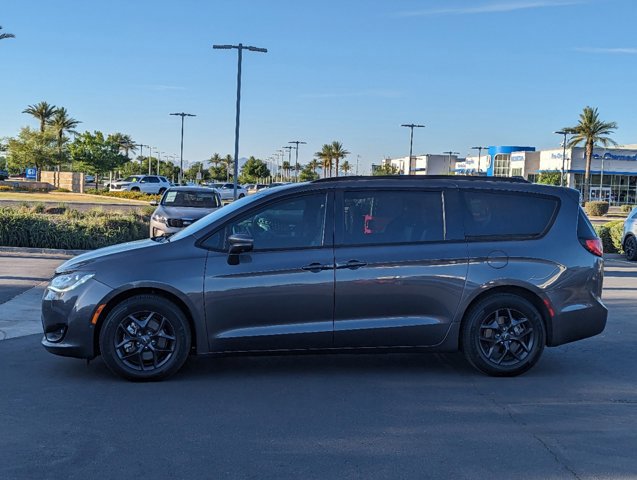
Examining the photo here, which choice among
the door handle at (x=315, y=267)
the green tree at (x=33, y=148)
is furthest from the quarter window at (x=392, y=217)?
the green tree at (x=33, y=148)

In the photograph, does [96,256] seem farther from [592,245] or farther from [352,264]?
[592,245]

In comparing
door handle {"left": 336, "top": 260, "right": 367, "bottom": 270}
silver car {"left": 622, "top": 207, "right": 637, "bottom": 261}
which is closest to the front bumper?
door handle {"left": 336, "top": 260, "right": 367, "bottom": 270}

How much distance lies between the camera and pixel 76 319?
604 cm

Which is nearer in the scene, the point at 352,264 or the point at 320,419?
the point at 320,419

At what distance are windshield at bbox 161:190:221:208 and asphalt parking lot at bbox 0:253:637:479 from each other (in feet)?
38.6

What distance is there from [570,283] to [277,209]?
2.79m

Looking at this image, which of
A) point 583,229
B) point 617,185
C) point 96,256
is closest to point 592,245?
point 583,229

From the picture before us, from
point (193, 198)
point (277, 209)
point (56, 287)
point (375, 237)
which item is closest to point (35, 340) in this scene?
point (56, 287)

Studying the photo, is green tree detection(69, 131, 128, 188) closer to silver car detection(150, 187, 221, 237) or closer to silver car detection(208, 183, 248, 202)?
silver car detection(208, 183, 248, 202)

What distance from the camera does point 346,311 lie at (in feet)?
20.5

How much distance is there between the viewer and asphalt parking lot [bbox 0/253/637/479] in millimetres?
4418

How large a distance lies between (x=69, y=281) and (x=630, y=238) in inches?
640

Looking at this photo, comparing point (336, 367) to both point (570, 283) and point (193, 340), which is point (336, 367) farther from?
point (570, 283)

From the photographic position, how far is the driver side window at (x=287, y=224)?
6332 millimetres
